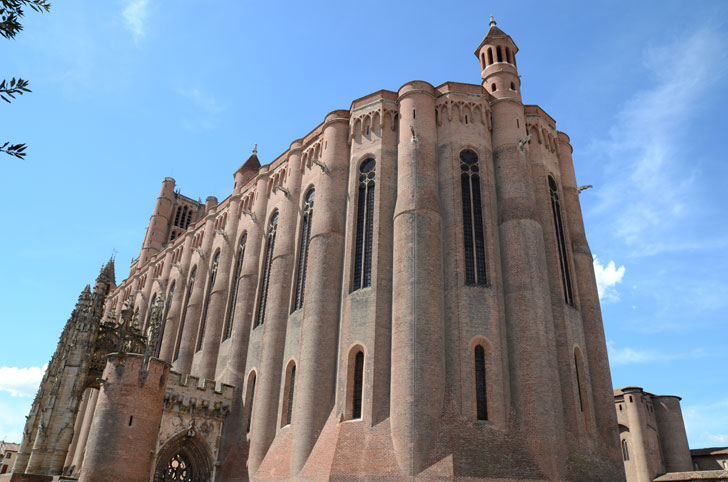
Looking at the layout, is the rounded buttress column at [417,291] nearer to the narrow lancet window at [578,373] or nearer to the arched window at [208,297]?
the narrow lancet window at [578,373]

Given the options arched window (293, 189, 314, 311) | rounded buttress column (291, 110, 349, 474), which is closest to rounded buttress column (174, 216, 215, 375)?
arched window (293, 189, 314, 311)

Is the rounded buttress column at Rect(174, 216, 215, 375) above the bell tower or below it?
below

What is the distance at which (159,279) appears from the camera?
4322cm

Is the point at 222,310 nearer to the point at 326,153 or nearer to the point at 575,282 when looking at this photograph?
the point at 326,153

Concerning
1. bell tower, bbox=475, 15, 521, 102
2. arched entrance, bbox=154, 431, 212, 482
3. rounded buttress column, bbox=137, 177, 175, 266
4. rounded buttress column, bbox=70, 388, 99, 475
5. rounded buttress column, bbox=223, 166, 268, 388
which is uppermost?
rounded buttress column, bbox=137, 177, 175, 266

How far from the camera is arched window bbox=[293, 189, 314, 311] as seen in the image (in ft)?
87.1

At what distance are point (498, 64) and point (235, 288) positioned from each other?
766 inches

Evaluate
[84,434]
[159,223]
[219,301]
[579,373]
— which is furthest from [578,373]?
[159,223]

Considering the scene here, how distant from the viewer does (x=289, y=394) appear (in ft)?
79.5

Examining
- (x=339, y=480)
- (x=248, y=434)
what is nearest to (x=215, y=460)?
(x=248, y=434)

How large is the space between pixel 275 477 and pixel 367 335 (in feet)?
22.0

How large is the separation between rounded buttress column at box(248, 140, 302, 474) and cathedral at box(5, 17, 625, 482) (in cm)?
9

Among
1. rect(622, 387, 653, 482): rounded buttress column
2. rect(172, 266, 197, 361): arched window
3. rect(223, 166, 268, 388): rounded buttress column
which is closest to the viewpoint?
rect(223, 166, 268, 388): rounded buttress column

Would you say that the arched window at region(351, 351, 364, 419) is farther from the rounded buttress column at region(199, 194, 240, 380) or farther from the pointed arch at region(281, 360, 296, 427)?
the rounded buttress column at region(199, 194, 240, 380)
